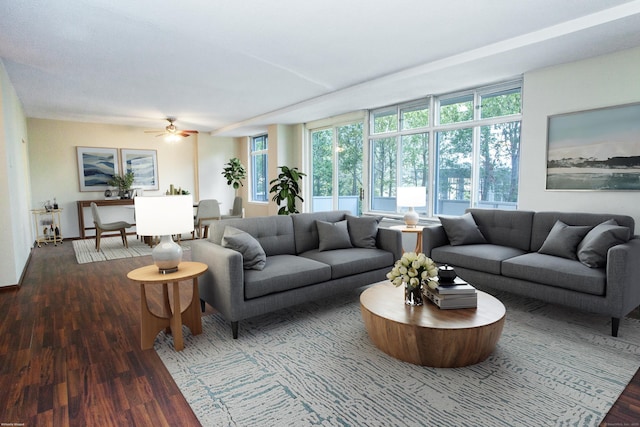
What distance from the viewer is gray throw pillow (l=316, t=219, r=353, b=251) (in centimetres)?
383

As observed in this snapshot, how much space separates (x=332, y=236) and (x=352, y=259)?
449 mm

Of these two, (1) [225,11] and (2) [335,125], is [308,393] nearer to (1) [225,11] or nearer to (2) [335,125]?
(1) [225,11]

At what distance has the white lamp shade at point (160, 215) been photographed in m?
2.57

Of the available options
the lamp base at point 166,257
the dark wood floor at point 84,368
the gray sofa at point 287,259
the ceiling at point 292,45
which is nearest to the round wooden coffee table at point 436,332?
the dark wood floor at point 84,368

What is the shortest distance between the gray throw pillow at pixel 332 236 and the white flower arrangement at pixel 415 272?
1.40 meters

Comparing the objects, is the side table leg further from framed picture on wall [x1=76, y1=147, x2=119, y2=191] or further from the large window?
framed picture on wall [x1=76, y1=147, x2=119, y2=191]

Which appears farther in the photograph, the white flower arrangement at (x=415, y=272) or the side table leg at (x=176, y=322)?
the side table leg at (x=176, y=322)

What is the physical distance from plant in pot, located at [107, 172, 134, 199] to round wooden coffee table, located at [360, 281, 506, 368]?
771 centimetres

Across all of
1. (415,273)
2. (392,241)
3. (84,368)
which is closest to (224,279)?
(84,368)

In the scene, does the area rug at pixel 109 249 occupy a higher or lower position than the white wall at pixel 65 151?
lower

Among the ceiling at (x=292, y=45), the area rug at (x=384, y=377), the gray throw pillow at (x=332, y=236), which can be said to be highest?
the ceiling at (x=292, y=45)

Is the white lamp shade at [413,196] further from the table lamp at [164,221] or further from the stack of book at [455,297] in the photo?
the table lamp at [164,221]

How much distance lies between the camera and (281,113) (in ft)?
22.8

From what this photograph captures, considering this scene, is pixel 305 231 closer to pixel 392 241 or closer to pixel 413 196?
pixel 392 241
